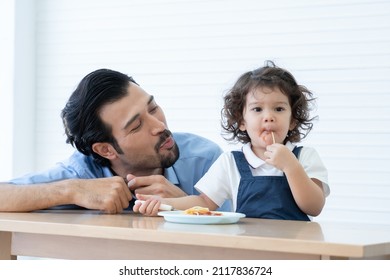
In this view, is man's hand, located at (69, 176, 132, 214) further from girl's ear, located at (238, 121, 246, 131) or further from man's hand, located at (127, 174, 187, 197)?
girl's ear, located at (238, 121, 246, 131)

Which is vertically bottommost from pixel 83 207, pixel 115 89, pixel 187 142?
pixel 83 207

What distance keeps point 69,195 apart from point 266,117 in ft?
2.19

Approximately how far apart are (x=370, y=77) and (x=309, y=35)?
0.43m

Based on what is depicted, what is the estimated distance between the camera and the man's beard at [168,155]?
8.77 ft

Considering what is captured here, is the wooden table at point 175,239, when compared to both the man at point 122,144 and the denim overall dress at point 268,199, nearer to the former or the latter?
the denim overall dress at point 268,199

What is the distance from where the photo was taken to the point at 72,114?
2.79 m

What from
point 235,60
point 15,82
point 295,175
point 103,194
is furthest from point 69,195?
point 15,82

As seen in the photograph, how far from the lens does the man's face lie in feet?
8.75

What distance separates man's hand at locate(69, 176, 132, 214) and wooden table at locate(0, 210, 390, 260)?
97 mm

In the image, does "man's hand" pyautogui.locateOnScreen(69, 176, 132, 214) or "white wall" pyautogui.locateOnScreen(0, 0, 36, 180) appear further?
"white wall" pyautogui.locateOnScreen(0, 0, 36, 180)

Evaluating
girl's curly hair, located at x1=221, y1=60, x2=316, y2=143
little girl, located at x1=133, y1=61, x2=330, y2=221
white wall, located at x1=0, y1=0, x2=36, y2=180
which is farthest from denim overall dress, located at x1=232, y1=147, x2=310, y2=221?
white wall, located at x1=0, y1=0, x2=36, y2=180

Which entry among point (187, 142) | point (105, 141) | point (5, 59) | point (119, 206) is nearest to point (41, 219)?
point (119, 206)

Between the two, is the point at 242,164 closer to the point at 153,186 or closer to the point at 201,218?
the point at 153,186
